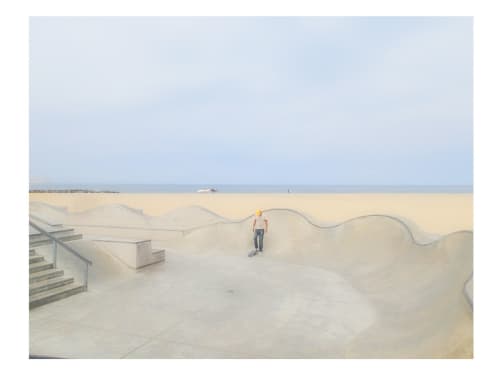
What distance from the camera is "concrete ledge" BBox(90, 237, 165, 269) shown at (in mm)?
8633

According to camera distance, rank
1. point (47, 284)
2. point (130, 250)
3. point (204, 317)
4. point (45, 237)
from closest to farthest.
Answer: point (204, 317), point (47, 284), point (45, 237), point (130, 250)

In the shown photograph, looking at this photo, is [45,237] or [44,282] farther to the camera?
[45,237]

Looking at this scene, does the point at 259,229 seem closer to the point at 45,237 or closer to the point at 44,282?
the point at 45,237

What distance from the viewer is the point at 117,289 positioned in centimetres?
716

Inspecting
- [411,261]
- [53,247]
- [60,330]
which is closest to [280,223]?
[411,261]

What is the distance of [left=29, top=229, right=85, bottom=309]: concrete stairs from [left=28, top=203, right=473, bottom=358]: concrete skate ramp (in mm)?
3683

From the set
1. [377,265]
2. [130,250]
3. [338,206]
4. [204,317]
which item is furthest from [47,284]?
[338,206]

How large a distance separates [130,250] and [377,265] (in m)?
6.36

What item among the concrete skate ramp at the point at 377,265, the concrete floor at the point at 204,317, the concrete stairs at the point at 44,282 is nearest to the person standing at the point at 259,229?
the concrete skate ramp at the point at 377,265

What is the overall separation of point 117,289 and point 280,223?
7263mm

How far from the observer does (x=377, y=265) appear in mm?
9273

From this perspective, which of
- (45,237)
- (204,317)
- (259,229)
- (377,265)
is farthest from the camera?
(259,229)
